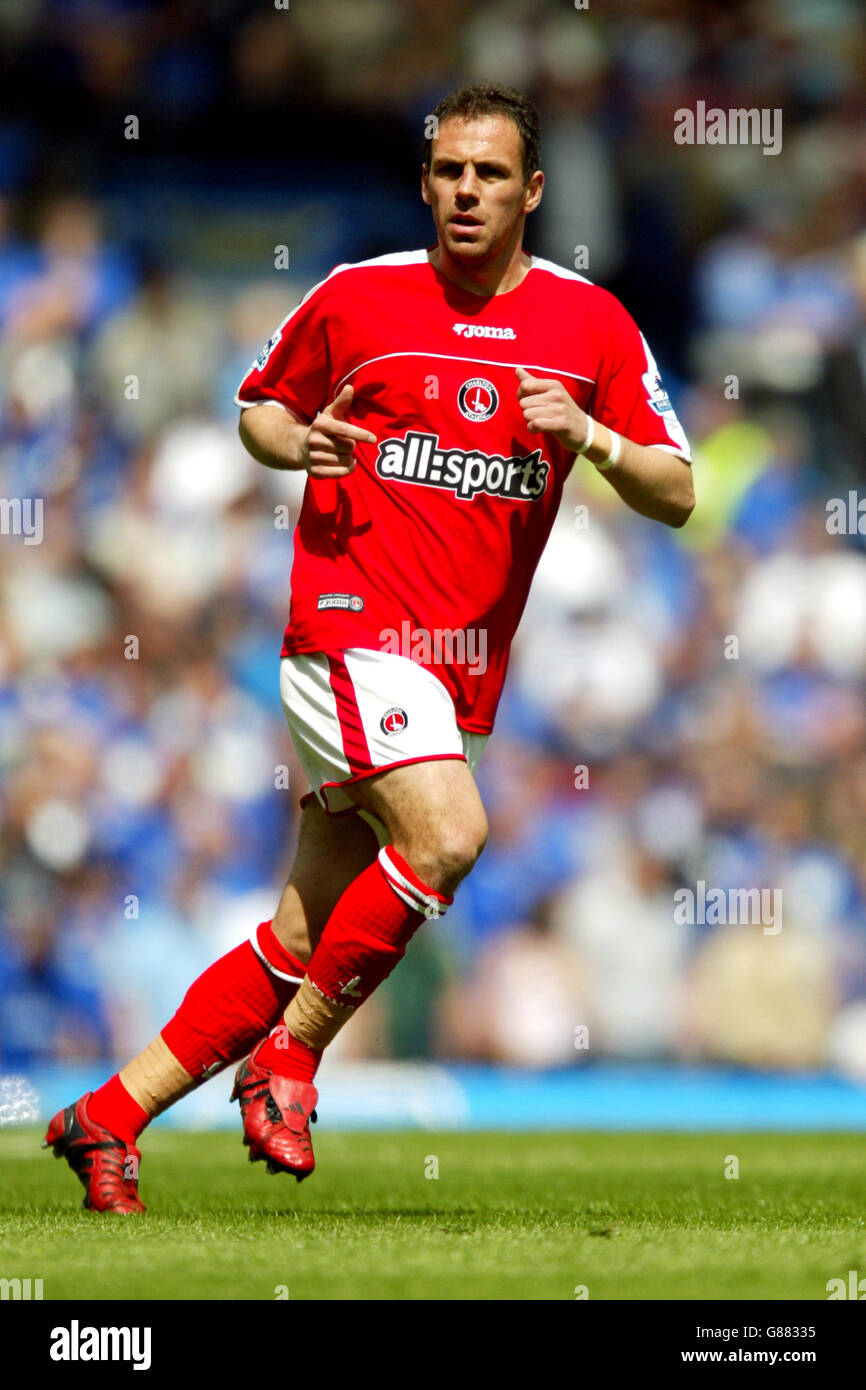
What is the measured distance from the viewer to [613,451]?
499cm

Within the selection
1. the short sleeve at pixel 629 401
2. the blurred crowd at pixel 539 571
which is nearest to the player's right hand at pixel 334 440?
the short sleeve at pixel 629 401

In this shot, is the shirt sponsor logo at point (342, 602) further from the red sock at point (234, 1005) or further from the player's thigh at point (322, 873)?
the red sock at point (234, 1005)

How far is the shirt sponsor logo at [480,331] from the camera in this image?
16.8ft

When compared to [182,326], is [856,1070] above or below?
below

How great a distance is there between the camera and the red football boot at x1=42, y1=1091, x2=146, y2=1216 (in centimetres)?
496

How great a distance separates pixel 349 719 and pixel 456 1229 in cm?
125

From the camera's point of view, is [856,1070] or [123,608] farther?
[123,608]

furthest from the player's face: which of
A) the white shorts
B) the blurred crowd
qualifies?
the blurred crowd

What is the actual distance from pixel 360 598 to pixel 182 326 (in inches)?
325
